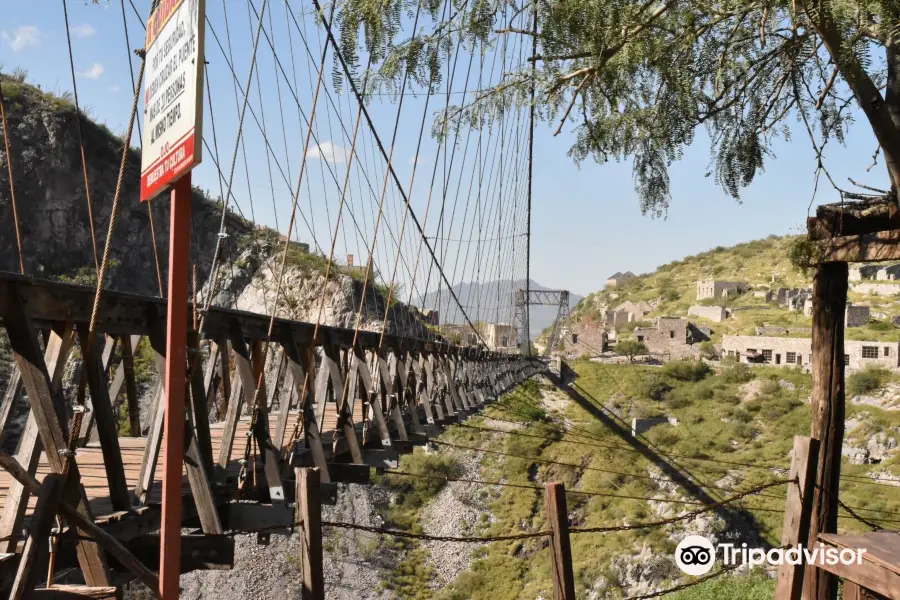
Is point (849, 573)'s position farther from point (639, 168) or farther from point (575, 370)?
point (575, 370)

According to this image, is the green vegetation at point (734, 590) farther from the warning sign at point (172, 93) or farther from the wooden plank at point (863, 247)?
the warning sign at point (172, 93)

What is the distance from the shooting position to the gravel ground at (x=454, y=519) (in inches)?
587

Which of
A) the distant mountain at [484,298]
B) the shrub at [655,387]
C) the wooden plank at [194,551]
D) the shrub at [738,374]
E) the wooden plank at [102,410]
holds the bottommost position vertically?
the shrub at [655,387]

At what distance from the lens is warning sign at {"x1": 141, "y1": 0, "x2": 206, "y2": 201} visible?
1.29 metres

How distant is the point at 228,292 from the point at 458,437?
6982mm

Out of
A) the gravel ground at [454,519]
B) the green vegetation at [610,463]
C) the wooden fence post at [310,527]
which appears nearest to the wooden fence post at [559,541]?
the wooden fence post at [310,527]

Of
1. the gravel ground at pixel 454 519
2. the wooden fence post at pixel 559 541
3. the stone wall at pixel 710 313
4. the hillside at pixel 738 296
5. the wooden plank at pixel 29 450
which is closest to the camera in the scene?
the wooden plank at pixel 29 450

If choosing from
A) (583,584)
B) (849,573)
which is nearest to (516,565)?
(583,584)

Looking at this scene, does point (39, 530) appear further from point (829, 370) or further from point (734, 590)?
point (734, 590)

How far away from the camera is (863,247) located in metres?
4.37

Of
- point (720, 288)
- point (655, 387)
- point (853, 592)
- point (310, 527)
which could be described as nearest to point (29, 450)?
point (310, 527)

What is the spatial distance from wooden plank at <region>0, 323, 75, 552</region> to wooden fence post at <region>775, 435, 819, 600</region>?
2.94 m

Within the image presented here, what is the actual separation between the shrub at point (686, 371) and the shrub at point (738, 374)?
701 millimetres

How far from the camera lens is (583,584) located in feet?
43.8
